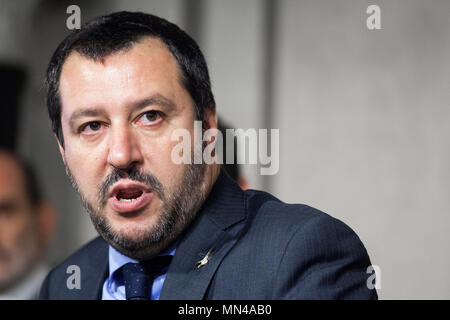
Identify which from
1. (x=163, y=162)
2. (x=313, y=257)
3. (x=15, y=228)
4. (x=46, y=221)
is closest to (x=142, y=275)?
(x=163, y=162)

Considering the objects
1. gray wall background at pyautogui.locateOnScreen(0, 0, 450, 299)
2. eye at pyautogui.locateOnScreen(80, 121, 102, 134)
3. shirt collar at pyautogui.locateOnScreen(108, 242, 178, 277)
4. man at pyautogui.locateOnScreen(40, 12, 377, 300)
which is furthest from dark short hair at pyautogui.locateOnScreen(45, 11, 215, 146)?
gray wall background at pyautogui.locateOnScreen(0, 0, 450, 299)

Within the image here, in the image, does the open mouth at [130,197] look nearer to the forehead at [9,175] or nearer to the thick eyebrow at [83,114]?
the thick eyebrow at [83,114]

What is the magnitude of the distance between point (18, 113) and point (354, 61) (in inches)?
59.6

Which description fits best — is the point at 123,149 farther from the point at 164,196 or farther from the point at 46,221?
the point at 46,221

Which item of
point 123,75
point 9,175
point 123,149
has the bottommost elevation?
point 9,175

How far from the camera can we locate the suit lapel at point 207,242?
107cm

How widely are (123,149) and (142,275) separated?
0.24 metres

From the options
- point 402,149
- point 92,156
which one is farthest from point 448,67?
point 92,156

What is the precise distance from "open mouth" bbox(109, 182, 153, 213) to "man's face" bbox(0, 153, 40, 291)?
159 centimetres

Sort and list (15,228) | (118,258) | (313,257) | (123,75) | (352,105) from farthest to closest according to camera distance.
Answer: (352,105) → (15,228) → (118,258) → (123,75) → (313,257)

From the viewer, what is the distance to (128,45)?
1.13 metres

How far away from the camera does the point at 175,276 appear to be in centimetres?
110

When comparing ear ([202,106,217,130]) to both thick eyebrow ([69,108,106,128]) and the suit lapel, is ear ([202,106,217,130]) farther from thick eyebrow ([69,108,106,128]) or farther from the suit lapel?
thick eyebrow ([69,108,106,128])
